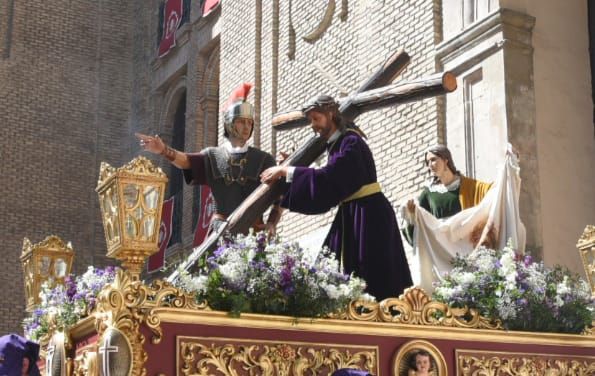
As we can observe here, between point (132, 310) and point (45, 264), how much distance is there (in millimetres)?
3288

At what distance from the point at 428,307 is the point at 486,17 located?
18.8 ft

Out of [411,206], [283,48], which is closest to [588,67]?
[411,206]

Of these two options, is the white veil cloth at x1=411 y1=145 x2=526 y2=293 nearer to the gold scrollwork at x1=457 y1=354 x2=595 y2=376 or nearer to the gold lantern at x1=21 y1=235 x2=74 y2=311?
the gold scrollwork at x1=457 y1=354 x2=595 y2=376

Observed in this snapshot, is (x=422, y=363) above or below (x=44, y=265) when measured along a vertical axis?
below

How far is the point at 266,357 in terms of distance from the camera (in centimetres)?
530

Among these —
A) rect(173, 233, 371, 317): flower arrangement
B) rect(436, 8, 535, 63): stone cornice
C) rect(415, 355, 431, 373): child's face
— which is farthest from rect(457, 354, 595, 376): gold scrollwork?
rect(436, 8, 535, 63): stone cornice

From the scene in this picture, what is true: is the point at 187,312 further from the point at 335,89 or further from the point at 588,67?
the point at 335,89

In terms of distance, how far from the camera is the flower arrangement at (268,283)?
17.5ft

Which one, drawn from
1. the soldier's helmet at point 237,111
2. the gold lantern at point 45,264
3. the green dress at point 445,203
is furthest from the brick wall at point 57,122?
the soldier's helmet at point 237,111

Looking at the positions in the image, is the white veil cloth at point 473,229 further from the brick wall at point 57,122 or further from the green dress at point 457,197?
the brick wall at point 57,122

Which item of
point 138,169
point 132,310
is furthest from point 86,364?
point 138,169

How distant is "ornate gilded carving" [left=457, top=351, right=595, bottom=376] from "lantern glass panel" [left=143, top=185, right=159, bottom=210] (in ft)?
6.38

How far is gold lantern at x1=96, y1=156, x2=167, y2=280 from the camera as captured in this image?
17.8 ft

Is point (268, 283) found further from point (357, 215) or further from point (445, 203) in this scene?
point (445, 203)
